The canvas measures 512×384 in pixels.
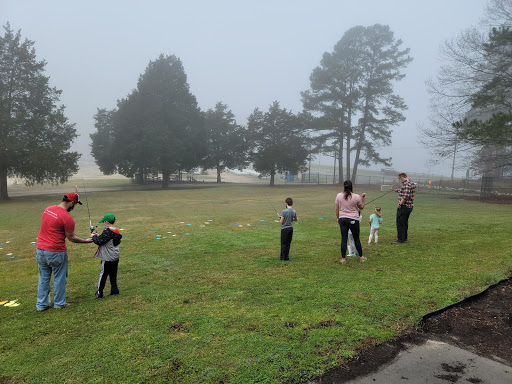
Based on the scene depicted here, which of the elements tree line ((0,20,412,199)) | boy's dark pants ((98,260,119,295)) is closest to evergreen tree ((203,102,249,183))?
tree line ((0,20,412,199))

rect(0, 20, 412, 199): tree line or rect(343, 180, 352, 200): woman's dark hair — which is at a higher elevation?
rect(0, 20, 412, 199): tree line

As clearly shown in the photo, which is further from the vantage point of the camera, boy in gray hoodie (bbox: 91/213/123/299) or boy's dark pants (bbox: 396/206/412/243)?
Answer: boy's dark pants (bbox: 396/206/412/243)

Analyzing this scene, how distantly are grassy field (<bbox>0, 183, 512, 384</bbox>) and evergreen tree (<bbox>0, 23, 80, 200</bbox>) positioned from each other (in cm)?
1919

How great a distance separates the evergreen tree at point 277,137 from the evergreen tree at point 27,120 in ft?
74.9

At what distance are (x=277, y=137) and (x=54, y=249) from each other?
132ft

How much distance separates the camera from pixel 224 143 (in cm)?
4862

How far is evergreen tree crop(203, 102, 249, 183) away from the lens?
48.7 m

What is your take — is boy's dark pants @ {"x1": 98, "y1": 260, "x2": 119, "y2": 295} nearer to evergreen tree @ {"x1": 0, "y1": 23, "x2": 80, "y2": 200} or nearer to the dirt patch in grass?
the dirt patch in grass

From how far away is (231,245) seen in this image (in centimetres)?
936

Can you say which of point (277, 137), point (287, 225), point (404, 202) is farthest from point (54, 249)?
point (277, 137)

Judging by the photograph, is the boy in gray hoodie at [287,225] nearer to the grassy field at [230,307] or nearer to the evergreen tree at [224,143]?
the grassy field at [230,307]

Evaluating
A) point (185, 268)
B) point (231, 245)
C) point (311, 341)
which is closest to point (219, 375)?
point (311, 341)

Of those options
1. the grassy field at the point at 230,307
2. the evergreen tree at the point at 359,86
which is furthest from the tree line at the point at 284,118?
the grassy field at the point at 230,307

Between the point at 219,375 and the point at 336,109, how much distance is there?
1641 inches
